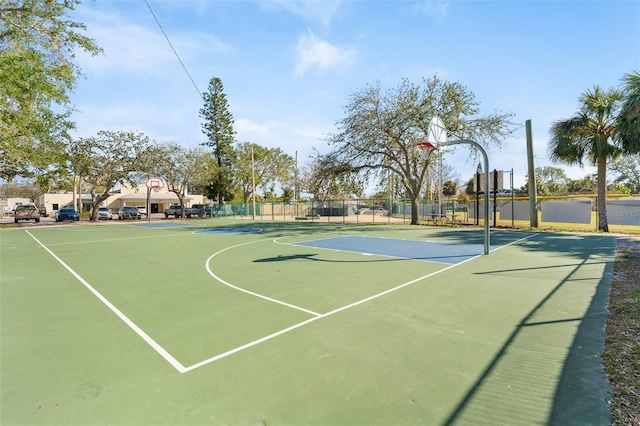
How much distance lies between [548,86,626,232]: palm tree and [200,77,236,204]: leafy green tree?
1606 inches

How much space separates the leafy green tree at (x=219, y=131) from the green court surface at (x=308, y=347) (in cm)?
4147

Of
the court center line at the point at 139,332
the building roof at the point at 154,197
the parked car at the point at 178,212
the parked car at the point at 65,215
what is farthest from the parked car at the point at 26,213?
the court center line at the point at 139,332

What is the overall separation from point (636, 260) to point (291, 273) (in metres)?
9.55

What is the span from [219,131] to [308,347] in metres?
49.4

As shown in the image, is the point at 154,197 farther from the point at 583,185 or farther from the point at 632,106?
the point at 583,185

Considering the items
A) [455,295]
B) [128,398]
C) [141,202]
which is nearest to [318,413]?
[128,398]

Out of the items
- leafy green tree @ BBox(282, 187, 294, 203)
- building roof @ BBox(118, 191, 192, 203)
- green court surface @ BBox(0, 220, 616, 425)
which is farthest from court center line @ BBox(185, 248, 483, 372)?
building roof @ BBox(118, 191, 192, 203)

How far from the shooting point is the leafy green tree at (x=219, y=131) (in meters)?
48.9

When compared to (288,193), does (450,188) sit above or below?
above

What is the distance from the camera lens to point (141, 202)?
63.8 meters

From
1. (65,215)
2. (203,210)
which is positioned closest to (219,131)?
(203,210)

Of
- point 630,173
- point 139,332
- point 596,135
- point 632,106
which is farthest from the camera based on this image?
point 630,173

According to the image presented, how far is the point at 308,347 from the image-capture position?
4.12 meters

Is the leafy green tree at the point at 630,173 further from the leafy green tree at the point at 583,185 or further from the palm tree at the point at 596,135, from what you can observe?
the palm tree at the point at 596,135
